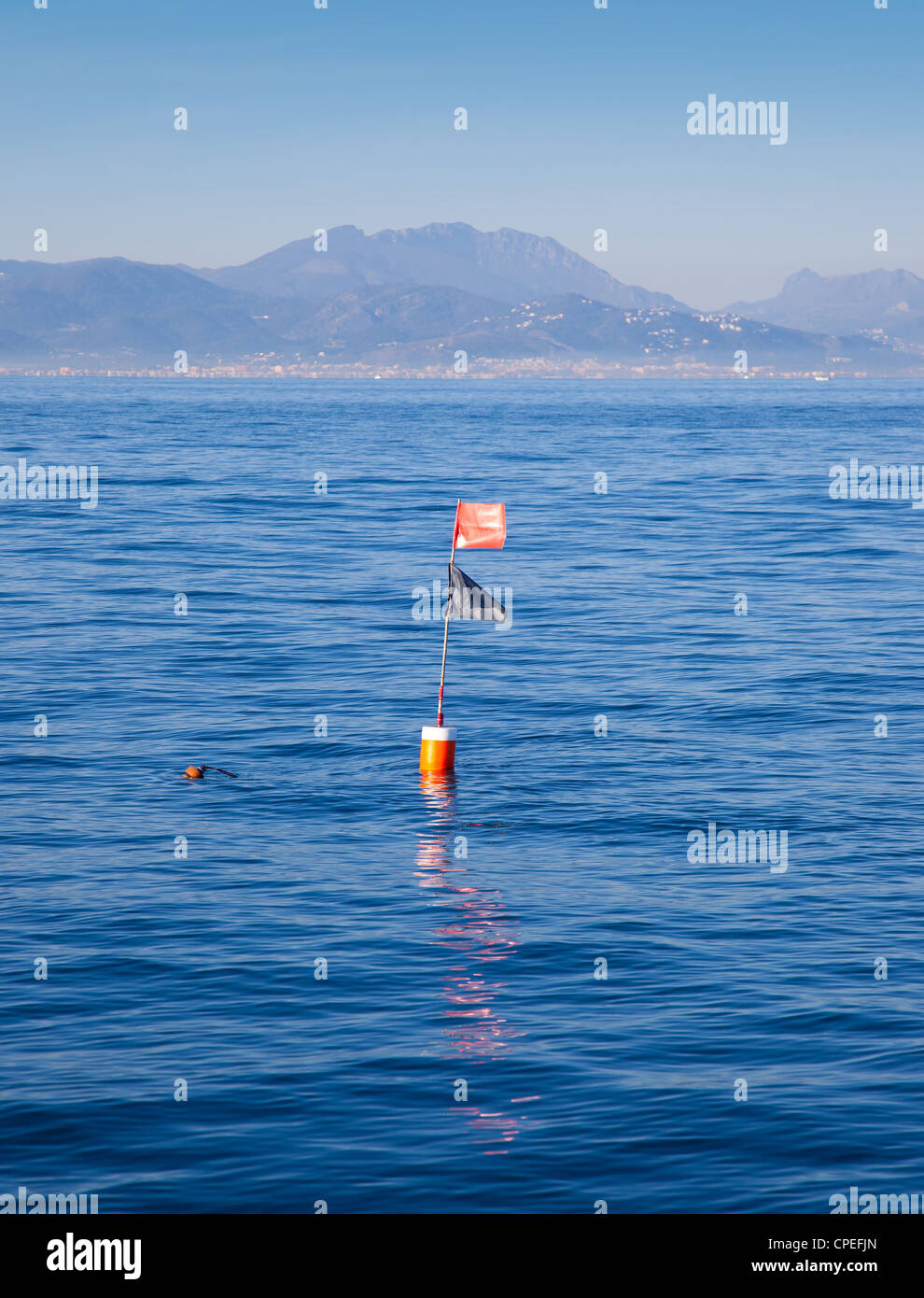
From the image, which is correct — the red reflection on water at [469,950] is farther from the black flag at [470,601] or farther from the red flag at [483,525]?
the red flag at [483,525]

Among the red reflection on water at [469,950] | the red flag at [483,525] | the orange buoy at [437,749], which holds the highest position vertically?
the red flag at [483,525]

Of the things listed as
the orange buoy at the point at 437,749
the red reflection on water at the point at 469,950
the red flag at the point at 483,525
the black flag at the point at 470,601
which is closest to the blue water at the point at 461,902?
the red reflection on water at the point at 469,950

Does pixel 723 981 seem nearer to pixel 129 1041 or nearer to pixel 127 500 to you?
pixel 129 1041

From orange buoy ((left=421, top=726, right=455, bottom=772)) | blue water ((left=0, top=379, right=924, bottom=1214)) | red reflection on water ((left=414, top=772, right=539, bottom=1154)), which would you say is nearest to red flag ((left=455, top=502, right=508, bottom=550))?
orange buoy ((left=421, top=726, right=455, bottom=772))

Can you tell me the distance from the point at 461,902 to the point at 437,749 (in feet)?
19.7

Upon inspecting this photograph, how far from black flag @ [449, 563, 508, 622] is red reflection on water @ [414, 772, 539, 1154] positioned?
3075 mm

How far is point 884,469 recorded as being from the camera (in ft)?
301

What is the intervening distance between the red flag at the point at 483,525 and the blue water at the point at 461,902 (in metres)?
4.05

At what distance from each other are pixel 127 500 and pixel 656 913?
5976 cm

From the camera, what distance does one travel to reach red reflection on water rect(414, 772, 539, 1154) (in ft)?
41.1

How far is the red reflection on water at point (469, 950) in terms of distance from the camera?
1253 centimetres

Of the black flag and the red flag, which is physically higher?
the red flag

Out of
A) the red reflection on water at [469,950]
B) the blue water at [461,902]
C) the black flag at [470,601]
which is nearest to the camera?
the blue water at [461,902]

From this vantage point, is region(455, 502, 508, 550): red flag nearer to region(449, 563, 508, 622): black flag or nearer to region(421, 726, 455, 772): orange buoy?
region(449, 563, 508, 622): black flag
